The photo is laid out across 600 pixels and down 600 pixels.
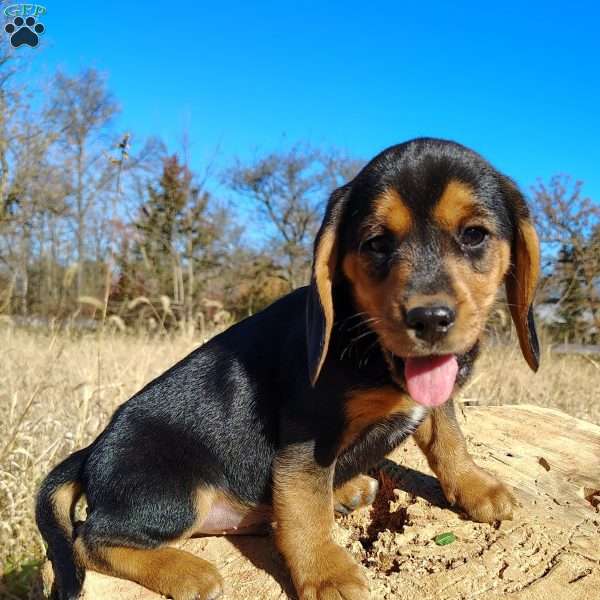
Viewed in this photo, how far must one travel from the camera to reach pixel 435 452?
303 cm

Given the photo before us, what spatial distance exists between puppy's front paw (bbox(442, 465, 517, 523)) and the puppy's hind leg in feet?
4.11

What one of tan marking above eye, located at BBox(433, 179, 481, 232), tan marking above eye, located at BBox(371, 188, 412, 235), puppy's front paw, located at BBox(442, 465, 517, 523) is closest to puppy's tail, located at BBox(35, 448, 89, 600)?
puppy's front paw, located at BBox(442, 465, 517, 523)

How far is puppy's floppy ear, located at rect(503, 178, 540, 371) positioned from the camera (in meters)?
2.73

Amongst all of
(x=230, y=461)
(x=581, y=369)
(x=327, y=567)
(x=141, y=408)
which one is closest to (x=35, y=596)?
(x=141, y=408)

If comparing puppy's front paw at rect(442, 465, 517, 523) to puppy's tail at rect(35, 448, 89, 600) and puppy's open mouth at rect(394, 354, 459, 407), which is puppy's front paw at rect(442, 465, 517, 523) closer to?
puppy's open mouth at rect(394, 354, 459, 407)

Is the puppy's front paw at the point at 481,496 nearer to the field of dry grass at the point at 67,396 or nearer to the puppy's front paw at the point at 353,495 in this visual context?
the puppy's front paw at the point at 353,495

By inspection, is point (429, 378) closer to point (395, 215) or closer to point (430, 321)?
point (430, 321)

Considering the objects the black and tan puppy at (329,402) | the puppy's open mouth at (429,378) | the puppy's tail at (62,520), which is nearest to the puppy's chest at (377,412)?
the black and tan puppy at (329,402)

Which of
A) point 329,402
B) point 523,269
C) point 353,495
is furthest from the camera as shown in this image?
point 353,495

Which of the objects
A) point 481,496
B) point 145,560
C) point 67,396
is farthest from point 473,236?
point 67,396

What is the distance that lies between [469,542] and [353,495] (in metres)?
0.68

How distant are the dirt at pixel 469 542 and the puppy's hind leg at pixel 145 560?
0.07 meters

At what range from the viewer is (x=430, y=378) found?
2422mm

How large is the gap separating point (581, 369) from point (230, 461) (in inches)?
295
